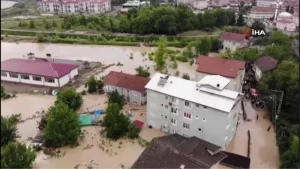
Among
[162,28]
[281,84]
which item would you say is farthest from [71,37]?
[281,84]

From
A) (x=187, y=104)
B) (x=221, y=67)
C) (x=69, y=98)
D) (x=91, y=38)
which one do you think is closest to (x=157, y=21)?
(x=91, y=38)

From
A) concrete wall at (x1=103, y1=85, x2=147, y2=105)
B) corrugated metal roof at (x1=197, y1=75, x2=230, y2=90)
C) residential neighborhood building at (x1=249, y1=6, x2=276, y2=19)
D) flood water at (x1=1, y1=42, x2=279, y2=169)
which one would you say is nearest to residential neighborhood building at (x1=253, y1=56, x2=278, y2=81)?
flood water at (x1=1, y1=42, x2=279, y2=169)

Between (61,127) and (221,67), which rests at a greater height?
(221,67)

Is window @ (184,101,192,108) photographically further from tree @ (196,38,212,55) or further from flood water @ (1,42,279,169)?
tree @ (196,38,212,55)

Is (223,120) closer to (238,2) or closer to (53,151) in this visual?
(53,151)

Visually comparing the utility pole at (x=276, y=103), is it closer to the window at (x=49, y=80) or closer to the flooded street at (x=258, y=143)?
the flooded street at (x=258, y=143)
